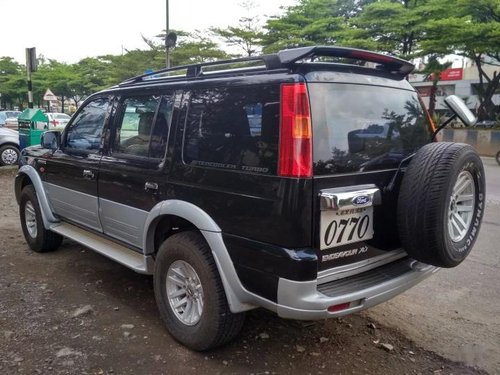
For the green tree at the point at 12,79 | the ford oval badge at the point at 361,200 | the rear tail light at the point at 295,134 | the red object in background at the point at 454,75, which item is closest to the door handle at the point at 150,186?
the rear tail light at the point at 295,134

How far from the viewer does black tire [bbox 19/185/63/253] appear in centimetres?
501

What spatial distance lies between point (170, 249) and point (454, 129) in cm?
1968

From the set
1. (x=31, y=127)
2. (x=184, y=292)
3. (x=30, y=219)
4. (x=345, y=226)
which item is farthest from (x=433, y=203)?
(x=31, y=127)

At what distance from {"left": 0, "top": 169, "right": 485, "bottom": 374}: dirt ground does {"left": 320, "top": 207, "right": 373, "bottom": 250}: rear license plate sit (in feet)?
2.99

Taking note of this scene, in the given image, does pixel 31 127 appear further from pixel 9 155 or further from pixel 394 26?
pixel 394 26

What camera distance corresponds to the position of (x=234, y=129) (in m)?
2.82

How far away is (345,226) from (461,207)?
1011 millimetres

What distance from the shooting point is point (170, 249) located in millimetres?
3205

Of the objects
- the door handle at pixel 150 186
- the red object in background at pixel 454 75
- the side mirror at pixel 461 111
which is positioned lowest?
the door handle at pixel 150 186

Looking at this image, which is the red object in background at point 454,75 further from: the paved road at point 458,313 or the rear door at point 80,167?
the rear door at point 80,167

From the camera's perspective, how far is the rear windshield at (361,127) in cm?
261

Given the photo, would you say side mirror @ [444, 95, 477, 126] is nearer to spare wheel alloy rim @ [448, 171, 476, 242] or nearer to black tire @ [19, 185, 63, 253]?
spare wheel alloy rim @ [448, 171, 476, 242]

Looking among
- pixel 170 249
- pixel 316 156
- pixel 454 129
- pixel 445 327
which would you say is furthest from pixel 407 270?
pixel 454 129

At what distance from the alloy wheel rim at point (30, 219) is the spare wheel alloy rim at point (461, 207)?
4.28 metres
